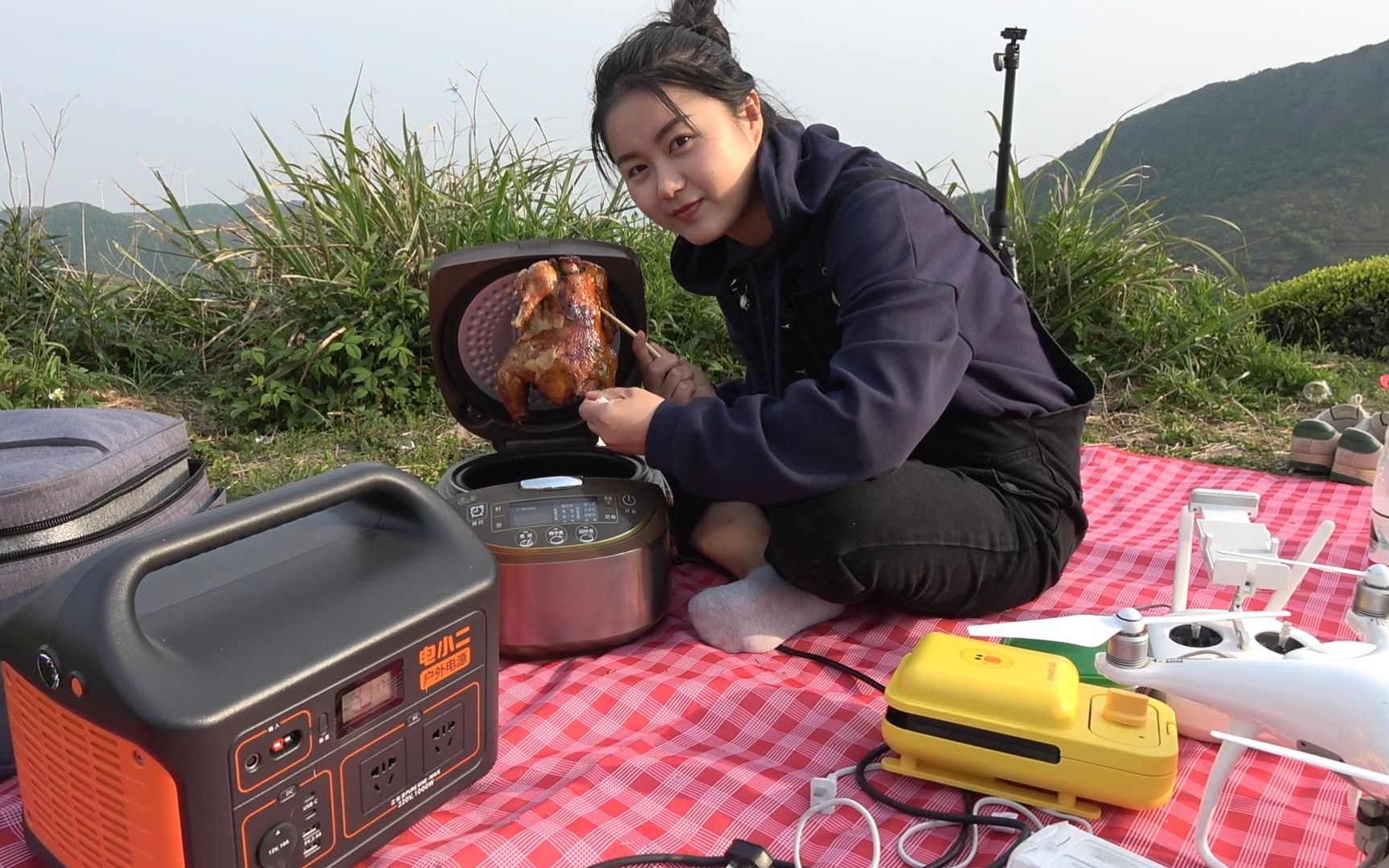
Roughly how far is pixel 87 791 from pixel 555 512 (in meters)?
0.74

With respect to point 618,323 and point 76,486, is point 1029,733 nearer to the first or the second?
point 618,323

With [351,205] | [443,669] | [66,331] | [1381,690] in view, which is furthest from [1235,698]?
[66,331]

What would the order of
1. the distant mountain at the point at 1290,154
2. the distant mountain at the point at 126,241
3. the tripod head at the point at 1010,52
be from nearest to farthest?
the tripod head at the point at 1010,52
the distant mountain at the point at 126,241
the distant mountain at the point at 1290,154

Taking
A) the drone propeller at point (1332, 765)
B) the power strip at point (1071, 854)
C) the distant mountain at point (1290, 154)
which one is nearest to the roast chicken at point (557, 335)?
the power strip at point (1071, 854)

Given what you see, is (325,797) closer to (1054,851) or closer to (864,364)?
(1054,851)

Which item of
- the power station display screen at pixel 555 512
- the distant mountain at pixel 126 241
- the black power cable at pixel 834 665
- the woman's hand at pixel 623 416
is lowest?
the black power cable at pixel 834 665

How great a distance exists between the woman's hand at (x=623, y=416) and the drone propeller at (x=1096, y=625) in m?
0.68

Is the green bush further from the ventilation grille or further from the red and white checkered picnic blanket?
the ventilation grille

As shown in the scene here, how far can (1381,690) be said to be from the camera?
757mm

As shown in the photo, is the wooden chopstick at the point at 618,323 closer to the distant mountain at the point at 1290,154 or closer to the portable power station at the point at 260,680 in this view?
the portable power station at the point at 260,680

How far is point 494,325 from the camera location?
1728 mm

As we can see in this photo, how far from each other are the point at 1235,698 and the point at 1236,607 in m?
0.36

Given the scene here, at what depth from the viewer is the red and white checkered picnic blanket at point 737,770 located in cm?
103

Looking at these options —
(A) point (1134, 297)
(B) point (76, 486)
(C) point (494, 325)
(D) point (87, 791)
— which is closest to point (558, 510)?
(C) point (494, 325)
